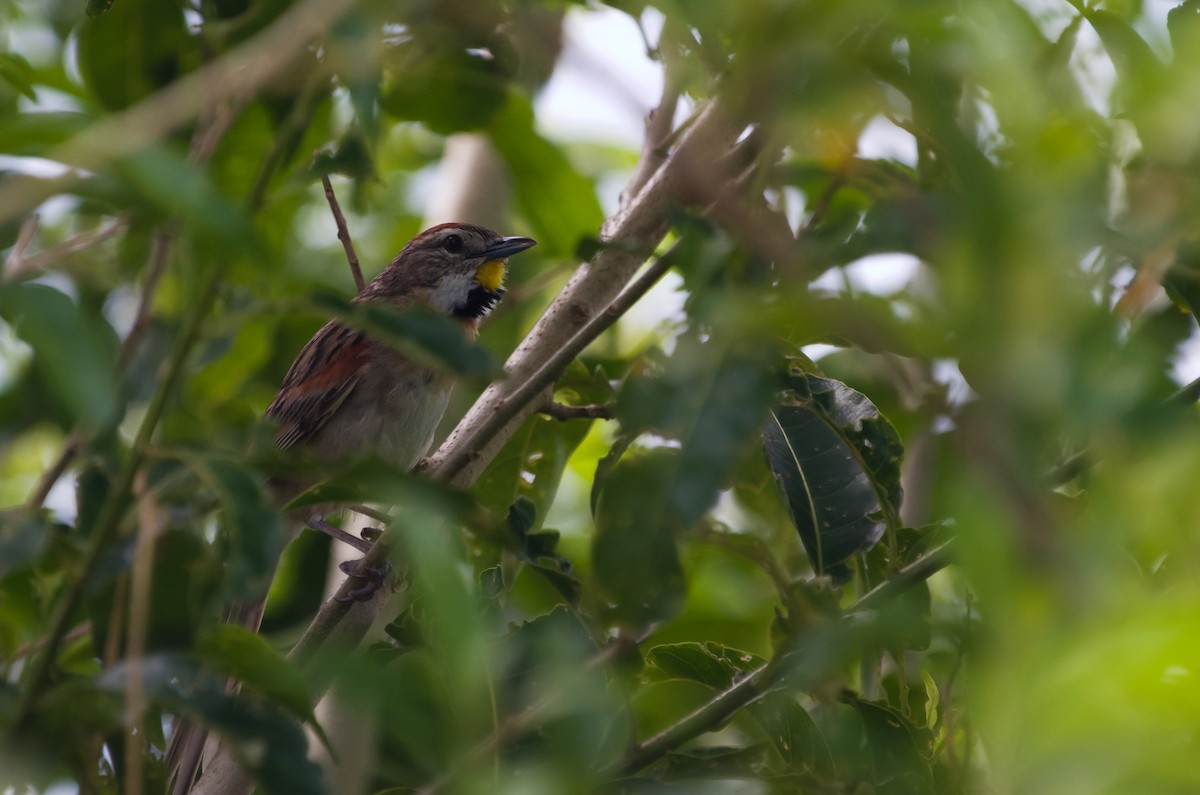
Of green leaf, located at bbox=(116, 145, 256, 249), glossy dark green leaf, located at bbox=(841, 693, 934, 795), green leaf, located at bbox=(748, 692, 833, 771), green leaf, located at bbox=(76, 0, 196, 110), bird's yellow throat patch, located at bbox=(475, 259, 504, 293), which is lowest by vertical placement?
glossy dark green leaf, located at bbox=(841, 693, 934, 795)

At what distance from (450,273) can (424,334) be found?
4.16 metres

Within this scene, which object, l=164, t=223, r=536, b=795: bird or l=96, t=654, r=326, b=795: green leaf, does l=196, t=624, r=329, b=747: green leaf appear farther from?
l=164, t=223, r=536, b=795: bird

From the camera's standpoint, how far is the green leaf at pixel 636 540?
5.37 ft

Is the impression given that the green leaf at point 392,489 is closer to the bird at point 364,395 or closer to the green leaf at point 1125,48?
the green leaf at point 1125,48

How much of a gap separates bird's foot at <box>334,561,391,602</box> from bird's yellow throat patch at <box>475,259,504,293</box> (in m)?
2.91

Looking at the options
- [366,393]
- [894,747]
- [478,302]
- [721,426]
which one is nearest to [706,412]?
[721,426]

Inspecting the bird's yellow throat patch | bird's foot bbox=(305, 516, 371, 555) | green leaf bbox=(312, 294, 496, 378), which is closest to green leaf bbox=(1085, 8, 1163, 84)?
green leaf bbox=(312, 294, 496, 378)

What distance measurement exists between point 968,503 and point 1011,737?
0.21 m

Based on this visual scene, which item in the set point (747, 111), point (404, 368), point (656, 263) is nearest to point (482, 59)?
point (404, 368)

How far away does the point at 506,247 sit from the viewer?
5.59 meters

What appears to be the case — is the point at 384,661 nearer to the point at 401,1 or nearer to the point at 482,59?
the point at 401,1

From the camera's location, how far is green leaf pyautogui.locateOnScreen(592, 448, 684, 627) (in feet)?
5.37

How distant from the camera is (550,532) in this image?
8.47 ft

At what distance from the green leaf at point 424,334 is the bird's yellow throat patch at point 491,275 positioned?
400 cm
